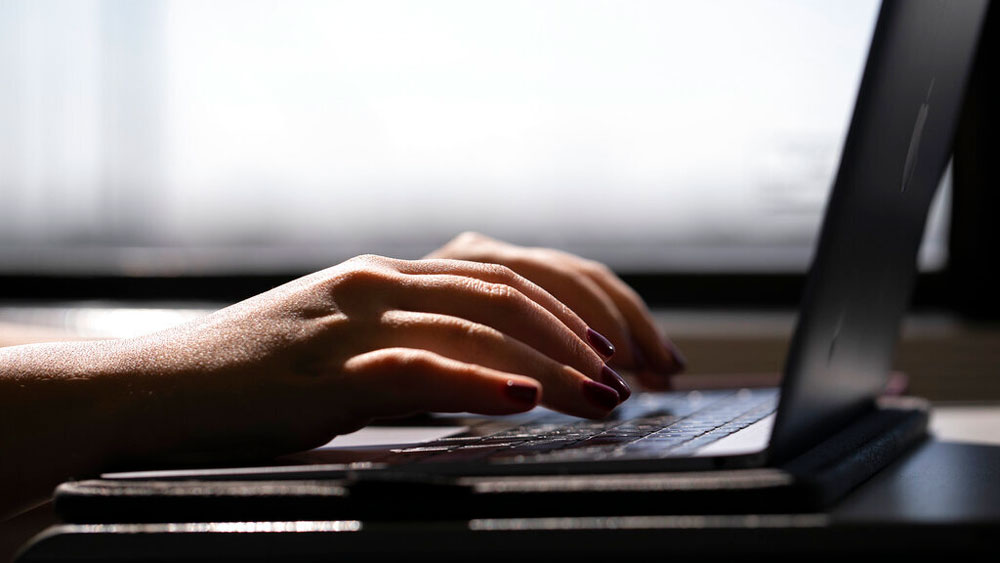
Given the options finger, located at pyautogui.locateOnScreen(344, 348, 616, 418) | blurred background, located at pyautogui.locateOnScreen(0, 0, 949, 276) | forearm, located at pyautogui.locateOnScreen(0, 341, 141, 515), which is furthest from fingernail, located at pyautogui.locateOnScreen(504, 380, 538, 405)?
blurred background, located at pyautogui.locateOnScreen(0, 0, 949, 276)

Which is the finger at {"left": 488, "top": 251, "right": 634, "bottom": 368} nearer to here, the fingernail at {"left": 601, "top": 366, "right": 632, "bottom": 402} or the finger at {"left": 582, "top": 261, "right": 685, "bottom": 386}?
the finger at {"left": 582, "top": 261, "right": 685, "bottom": 386}

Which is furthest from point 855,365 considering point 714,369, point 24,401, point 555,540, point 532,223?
point 532,223

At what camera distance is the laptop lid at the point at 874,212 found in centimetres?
34

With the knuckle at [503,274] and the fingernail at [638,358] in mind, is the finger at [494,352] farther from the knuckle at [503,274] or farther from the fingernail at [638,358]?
the fingernail at [638,358]

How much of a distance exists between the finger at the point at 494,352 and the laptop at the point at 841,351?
0.06 ft

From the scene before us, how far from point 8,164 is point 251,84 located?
1.46ft

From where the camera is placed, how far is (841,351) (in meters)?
0.44

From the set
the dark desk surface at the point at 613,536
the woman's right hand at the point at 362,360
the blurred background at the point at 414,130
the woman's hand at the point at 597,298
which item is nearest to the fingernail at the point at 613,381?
the woman's right hand at the point at 362,360

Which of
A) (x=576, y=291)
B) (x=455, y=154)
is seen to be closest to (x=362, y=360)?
(x=576, y=291)

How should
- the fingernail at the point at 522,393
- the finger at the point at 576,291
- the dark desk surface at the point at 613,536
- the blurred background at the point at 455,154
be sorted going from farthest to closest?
the blurred background at the point at 455,154 → the finger at the point at 576,291 → the fingernail at the point at 522,393 → the dark desk surface at the point at 613,536

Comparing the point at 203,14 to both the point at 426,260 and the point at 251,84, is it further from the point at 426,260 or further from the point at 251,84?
the point at 426,260

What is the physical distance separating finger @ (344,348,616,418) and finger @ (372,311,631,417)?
1 centimetres

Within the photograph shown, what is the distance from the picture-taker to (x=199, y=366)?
1.36 ft

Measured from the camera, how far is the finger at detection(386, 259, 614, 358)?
46 centimetres
